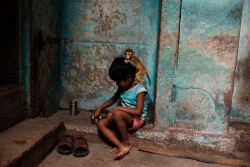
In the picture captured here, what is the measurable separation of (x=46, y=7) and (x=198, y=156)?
2.71m

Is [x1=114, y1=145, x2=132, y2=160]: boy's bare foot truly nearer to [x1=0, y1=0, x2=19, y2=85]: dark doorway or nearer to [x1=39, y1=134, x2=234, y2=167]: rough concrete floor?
[x1=39, y1=134, x2=234, y2=167]: rough concrete floor

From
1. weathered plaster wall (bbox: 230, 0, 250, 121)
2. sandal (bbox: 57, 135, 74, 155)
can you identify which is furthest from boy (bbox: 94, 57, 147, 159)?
weathered plaster wall (bbox: 230, 0, 250, 121)

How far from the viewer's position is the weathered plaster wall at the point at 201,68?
2.65 meters

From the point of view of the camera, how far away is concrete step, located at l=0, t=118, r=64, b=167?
1.89 meters

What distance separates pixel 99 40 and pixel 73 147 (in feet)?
5.40

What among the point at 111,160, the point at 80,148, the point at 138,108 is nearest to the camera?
the point at 111,160

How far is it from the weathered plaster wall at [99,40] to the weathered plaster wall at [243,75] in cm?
126

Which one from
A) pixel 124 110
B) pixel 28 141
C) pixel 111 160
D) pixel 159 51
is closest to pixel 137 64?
pixel 159 51

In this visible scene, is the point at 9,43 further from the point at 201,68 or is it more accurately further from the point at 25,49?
the point at 201,68

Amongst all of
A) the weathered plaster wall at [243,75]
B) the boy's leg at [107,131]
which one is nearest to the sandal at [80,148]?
the boy's leg at [107,131]

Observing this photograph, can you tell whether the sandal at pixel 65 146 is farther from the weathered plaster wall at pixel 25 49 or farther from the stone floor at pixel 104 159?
the weathered plaster wall at pixel 25 49

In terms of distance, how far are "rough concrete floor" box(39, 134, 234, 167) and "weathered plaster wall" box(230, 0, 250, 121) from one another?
1.23 meters

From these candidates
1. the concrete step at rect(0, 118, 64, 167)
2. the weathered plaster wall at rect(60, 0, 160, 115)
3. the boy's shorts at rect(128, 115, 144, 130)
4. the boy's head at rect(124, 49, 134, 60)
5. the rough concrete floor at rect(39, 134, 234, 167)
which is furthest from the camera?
the weathered plaster wall at rect(60, 0, 160, 115)

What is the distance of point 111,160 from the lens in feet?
7.93
